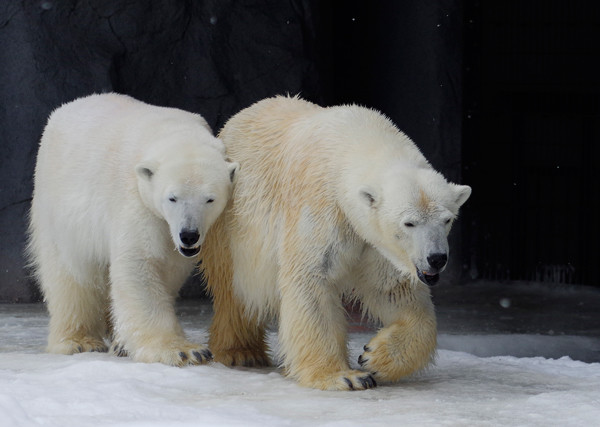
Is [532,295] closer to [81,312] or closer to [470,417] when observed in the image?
[81,312]

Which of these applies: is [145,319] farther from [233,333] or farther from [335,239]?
[335,239]

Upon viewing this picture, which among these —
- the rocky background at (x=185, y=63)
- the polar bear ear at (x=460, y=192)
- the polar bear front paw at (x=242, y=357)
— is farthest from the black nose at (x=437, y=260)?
the rocky background at (x=185, y=63)

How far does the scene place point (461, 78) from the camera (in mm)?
9195

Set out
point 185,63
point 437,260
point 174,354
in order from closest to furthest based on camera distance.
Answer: point 437,260, point 174,354, point 185,63

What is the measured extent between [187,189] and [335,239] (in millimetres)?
656

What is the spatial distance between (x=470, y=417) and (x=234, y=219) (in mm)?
1568

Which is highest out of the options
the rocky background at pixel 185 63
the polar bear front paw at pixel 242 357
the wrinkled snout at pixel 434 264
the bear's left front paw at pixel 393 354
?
the rocky background at pixel 185 63

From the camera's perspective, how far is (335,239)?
440 cm

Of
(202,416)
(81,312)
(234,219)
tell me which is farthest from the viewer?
(81,312)

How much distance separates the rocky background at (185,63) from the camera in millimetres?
7914

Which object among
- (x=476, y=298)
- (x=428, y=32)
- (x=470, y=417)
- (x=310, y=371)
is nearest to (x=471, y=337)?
(x=476, y=298)

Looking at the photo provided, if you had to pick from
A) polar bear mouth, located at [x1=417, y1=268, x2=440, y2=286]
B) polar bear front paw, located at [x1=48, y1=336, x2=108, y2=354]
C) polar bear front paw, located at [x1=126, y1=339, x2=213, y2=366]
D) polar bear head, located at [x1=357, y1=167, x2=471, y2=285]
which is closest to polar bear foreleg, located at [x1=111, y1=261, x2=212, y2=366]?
polar bear front paw, located at [x1=126, y1=339, x2=213, y2=366]

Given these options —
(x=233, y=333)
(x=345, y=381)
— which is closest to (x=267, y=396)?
(x=345, y=381)

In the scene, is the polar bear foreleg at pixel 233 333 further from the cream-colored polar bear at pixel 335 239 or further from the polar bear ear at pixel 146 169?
the polar bear ear at pixel 146 169
